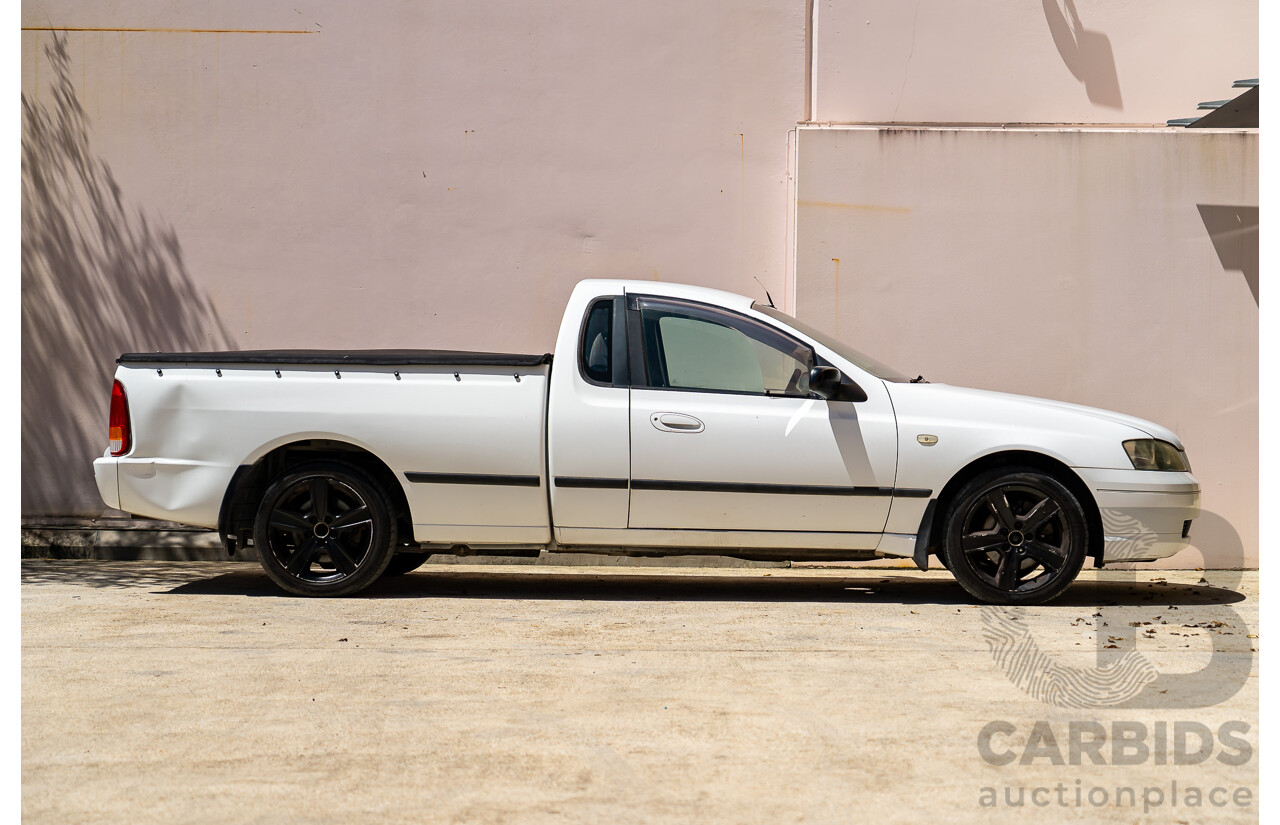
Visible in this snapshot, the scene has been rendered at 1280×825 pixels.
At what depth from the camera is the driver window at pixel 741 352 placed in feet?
21.4

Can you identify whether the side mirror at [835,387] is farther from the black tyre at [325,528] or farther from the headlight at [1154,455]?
the black tyre at [325,528]

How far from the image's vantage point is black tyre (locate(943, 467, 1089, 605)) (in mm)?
6395

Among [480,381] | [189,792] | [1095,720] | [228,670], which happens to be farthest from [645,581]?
[189,792]

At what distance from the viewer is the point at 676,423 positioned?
251 inches

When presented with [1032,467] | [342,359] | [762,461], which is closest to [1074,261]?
[1032,467]

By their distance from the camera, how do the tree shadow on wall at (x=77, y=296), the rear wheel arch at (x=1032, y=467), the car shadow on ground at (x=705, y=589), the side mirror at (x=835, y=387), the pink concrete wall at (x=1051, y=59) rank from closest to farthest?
1. the side mirror at (x=835, y=387)
2. the rear wheel arch at (x=1032, y=467)
3. the car shadow on ground at (x=705, y=589)
4. the pink concrete wall at (x=1051, y=59)
5. the tree shadow on wall at (x=77, y=296)

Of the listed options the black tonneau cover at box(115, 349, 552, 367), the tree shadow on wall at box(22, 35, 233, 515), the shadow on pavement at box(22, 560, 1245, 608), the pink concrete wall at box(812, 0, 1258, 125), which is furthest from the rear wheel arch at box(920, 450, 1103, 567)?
the tree shadow on wall at box(22, 35, 233, 515)

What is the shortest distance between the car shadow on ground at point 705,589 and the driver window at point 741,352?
1262mm

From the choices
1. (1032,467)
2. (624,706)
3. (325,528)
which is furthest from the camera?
(325,528)

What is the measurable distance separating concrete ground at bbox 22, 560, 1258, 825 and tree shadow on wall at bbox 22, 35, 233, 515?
3.03 meters

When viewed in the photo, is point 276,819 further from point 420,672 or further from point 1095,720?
point 1095,720

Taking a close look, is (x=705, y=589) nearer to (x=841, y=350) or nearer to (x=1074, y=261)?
(x=841, y=350)

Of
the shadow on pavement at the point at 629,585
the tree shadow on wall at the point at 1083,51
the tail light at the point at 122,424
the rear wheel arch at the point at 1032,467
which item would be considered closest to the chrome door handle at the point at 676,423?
the shadow on pavement at the point at 629,585

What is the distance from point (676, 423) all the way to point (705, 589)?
4.60 ft
